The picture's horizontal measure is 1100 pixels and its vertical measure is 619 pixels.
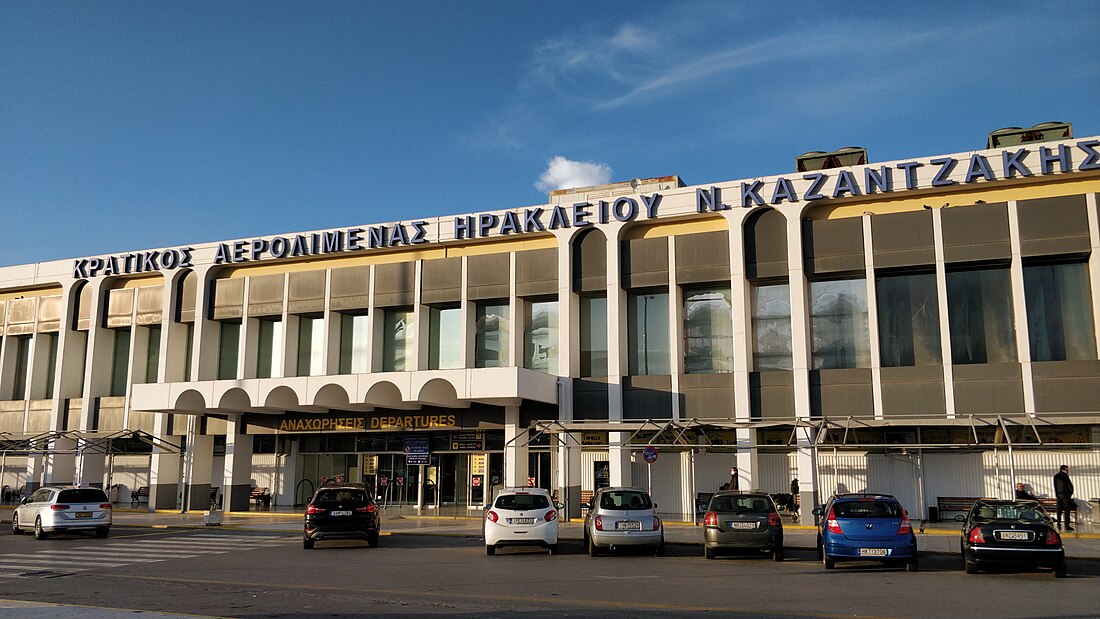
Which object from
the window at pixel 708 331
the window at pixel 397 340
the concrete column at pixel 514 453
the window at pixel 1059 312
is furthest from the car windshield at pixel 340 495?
the window at pixel 1059 312

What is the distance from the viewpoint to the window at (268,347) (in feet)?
123

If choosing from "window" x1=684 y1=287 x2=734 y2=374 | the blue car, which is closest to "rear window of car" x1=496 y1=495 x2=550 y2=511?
the blue car

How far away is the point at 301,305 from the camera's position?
118 ft

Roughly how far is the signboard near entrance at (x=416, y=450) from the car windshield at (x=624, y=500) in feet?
48.9

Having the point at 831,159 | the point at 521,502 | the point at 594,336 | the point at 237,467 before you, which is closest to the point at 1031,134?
the point at 831,159

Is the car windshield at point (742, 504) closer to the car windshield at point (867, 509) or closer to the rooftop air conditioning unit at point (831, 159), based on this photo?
the car windshield at point (867, 509)

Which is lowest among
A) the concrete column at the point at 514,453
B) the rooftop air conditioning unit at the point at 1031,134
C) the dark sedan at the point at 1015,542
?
the dark sedan at the point at 1015,542

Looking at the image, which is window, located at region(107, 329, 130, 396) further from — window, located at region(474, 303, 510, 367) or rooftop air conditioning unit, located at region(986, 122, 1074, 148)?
rooftop air conditioning unit, located at region(986, 122, 1074, 148)

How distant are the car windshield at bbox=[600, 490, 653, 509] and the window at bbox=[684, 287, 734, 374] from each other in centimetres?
1100

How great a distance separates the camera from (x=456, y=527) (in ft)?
90.6

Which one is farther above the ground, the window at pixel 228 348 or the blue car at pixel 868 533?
the window at pixel 228 348

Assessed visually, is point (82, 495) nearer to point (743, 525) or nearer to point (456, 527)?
point (456, 527)

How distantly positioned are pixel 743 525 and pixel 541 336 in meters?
15.9

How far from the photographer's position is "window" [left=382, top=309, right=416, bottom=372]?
35.1m
